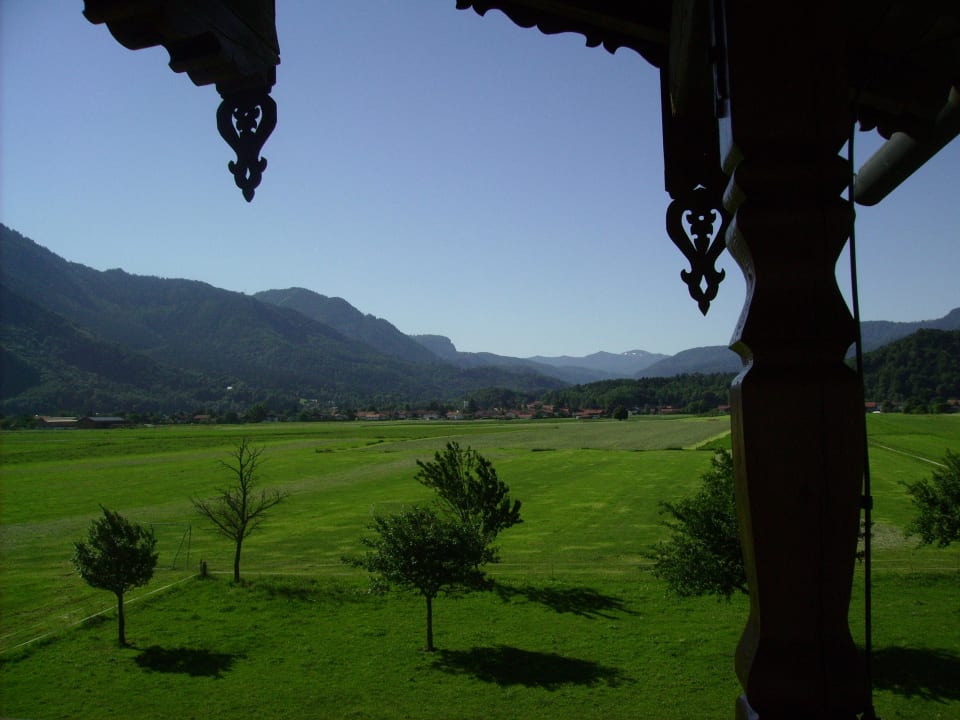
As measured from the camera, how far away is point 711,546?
23.6m

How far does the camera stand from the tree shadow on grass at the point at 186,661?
885 inches

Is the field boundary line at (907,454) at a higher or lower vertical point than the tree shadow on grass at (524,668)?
higher

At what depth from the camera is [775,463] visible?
6.01 feet

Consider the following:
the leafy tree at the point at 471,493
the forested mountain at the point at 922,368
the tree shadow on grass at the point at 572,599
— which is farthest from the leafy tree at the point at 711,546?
the forested mountain at the point at 922,368

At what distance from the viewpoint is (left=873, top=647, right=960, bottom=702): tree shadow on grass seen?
1950cm

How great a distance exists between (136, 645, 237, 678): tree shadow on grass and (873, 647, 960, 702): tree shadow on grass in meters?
19.4

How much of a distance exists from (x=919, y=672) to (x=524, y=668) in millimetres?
11461

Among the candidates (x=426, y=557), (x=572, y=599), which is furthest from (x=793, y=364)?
(x=572, y=599)

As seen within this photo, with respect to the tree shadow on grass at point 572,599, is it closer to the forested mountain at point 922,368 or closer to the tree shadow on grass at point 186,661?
the tree shadow on grass at point 186,661

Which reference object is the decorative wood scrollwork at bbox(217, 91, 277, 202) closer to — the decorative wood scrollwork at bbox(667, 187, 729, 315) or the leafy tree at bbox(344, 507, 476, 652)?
the decorative wood scrollwork at bbox(667, 187, 729, 315)

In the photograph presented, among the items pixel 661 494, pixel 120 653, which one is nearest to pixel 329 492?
pixel 661 494

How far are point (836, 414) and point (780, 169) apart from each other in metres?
0.68

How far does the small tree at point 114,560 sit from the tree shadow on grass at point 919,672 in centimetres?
2395

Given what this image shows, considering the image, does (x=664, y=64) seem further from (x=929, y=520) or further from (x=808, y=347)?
(x=929, y=520)
